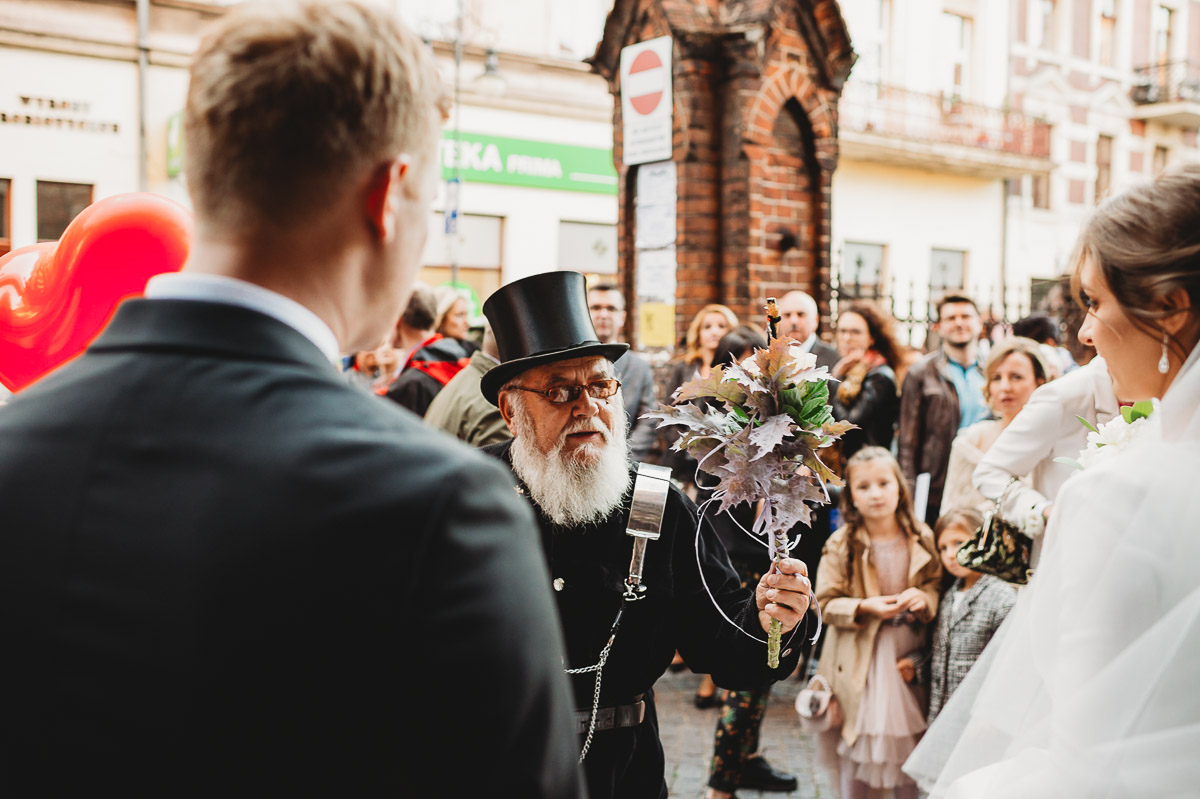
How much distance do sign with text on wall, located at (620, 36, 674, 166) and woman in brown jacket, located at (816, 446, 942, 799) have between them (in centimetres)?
326

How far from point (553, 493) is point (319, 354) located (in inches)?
67.8

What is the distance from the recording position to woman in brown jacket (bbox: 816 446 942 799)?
4293 mm

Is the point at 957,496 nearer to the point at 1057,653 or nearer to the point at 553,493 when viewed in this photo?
the point at 553,493

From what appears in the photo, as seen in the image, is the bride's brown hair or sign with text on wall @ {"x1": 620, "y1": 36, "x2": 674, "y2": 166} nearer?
the bride's brown hair

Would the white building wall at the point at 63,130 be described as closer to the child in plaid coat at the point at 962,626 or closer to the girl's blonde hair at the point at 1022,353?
the girl's blonde hair at the point at 1022,353

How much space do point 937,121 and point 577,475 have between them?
23.1m

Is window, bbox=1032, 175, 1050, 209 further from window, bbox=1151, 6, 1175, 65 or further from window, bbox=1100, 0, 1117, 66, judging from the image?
window, bbox=1151, 6, 1175, 65

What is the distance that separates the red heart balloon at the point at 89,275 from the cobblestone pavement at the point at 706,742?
344cm

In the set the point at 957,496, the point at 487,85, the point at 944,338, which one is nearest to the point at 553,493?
the point at 957,496

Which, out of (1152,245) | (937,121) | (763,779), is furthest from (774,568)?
(937,121)

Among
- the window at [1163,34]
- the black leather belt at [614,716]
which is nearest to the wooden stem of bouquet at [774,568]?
the black leather belt at [614,716]

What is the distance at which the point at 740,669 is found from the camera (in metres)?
2.66

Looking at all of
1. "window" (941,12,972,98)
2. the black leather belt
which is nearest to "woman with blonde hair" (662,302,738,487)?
the black leather belt

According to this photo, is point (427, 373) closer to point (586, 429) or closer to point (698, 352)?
point (698, 352)
